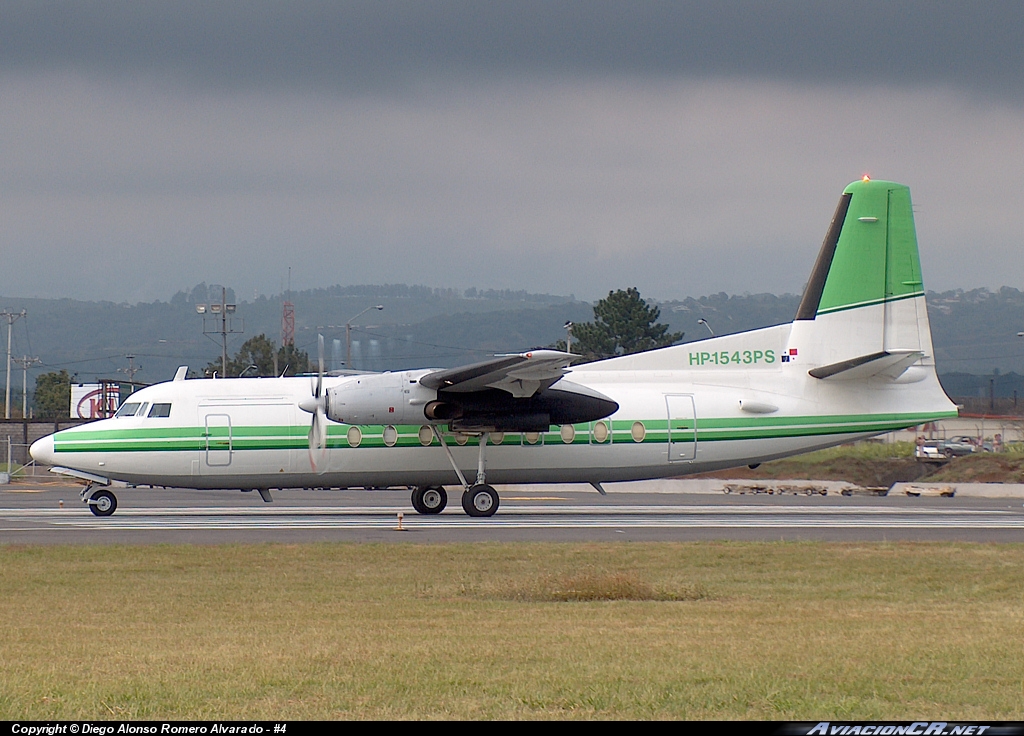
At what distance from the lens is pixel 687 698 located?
7.33 m

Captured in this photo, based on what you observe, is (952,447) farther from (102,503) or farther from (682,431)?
(102,503)

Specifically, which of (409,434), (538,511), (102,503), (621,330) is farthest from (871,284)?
(621,330)

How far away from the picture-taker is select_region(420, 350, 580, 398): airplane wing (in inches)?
936

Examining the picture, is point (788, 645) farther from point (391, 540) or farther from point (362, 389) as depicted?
point (362, 389)

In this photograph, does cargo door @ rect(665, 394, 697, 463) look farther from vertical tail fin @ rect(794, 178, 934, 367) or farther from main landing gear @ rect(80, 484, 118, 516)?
main landing gear @ rect(80, 484, 118, 516)

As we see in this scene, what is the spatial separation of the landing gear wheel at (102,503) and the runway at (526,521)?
36 centimetres

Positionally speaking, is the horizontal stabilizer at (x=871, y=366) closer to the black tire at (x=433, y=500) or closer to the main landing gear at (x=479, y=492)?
the main landing gear at (x=479, y=492)

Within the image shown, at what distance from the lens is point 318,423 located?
85.9ft

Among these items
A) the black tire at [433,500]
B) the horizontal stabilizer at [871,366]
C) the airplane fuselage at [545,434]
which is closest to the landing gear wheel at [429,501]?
the black tire at [433,500]

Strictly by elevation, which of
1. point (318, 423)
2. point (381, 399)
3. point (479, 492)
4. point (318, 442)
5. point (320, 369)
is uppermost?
point (320, 369)

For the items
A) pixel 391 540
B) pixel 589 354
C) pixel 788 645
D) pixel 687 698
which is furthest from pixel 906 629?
pixel 589 354

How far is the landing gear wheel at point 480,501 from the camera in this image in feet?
87.6

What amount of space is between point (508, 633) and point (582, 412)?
52.1ft
